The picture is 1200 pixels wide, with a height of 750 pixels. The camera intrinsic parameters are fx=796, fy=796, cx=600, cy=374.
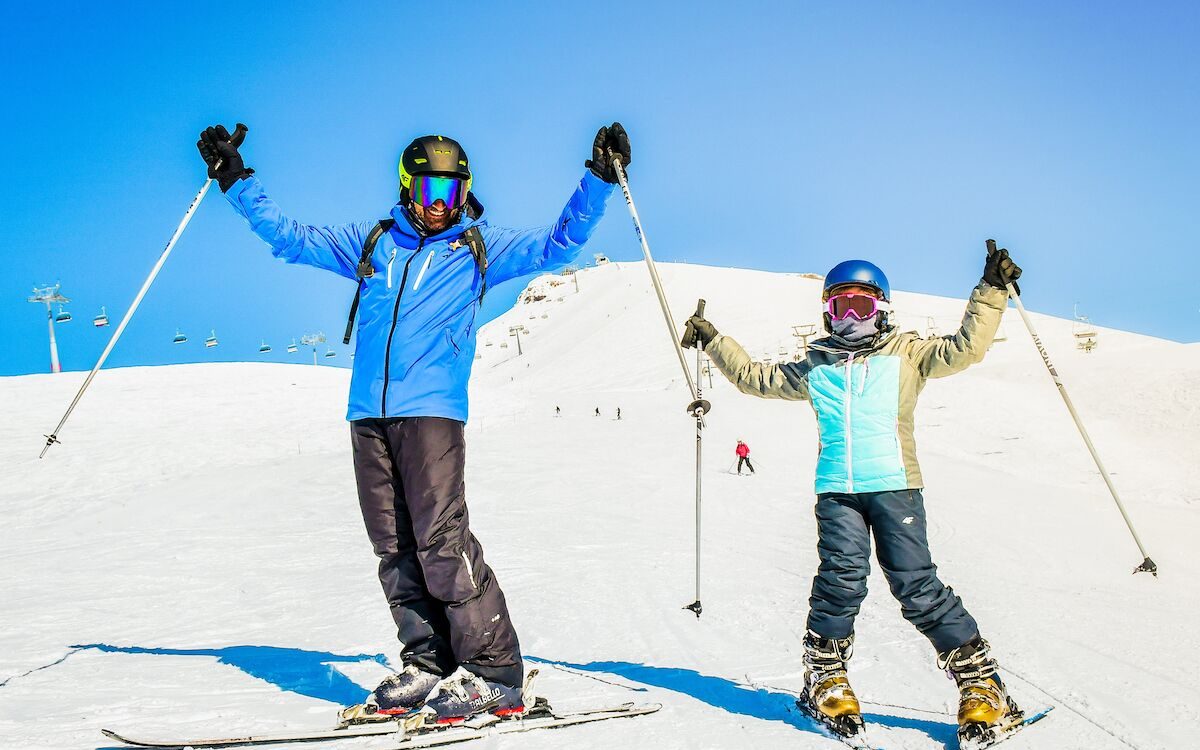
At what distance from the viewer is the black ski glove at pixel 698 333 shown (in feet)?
14.3

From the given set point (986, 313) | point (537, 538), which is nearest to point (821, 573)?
point (986, 313)

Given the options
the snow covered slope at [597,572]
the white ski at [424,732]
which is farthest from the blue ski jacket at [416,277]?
the snow covered slope at [597,572]

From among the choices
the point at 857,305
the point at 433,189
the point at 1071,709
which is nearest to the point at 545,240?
the point at 433,189

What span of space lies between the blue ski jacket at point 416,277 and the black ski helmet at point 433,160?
22 cm

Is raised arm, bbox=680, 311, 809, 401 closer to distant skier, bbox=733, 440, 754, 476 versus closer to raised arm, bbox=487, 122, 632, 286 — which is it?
raised arm, bbox=487, 122, 632, 286

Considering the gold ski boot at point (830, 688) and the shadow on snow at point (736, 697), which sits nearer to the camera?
the gold ski boot at point (830, 688)

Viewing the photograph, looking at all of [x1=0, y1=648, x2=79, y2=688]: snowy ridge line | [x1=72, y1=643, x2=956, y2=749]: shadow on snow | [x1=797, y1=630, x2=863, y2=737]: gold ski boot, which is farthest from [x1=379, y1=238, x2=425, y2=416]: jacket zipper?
[x1=0, y1=648, x2=79, y2=688]: snowy ridge line

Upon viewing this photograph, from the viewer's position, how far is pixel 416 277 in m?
3.93

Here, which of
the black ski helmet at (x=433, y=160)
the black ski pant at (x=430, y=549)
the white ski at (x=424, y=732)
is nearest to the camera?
the white ski at (x=424, y=732)

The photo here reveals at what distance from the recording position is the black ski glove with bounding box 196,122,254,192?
406 cm

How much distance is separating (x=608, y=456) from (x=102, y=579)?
15.9 metres

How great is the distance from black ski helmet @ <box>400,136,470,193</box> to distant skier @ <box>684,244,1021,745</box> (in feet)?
6.47

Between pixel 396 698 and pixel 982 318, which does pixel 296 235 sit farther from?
pixel 982 318

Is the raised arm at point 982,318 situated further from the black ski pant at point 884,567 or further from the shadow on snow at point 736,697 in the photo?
the shadow on snow at point 736,697
